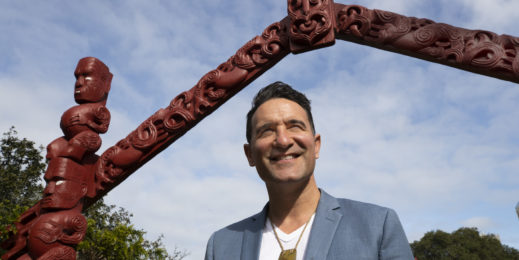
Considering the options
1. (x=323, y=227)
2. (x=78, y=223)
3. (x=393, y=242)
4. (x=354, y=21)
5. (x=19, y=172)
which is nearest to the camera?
(x=393, y=242)

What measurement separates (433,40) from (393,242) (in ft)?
7.01

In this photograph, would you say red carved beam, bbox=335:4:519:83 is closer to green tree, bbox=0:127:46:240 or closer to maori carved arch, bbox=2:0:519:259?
maori carved arch, bbox=2:0:519:259

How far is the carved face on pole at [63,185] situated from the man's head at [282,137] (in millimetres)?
1891

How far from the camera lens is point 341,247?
2.00 m

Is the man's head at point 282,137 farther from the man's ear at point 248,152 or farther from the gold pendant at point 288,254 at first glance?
the gold pendant at point 288,254

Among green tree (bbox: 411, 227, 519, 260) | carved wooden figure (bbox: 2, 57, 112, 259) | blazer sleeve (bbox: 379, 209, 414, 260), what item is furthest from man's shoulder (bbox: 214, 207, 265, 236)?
green tree (bbox: 411, 227, 519, 260)

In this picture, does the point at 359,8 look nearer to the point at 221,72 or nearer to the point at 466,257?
the point at 221,72

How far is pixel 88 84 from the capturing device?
376 centimetres

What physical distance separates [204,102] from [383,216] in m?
2.12

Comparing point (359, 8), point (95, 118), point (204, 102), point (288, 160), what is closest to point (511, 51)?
point (359, 8)

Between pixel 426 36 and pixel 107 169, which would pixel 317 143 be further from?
pixel 107 169

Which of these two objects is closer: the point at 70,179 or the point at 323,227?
the point at 323,227

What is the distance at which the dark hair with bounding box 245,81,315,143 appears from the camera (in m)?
2.35

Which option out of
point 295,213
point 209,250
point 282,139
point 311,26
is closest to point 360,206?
point 295,213
